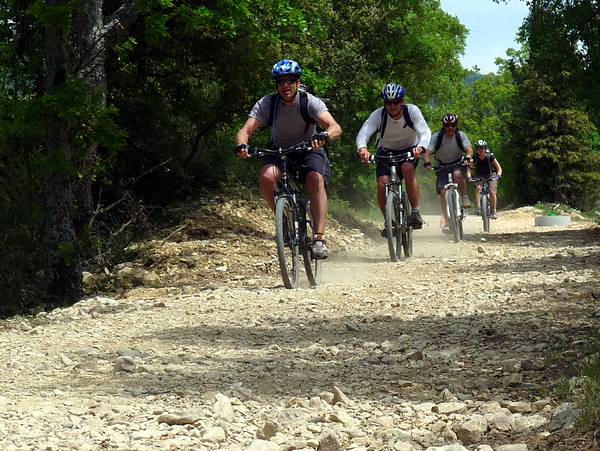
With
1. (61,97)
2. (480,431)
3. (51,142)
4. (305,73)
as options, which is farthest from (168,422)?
(305,73)

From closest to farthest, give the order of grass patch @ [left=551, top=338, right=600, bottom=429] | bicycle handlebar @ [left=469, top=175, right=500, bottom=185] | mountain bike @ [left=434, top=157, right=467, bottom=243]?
grass patch @ [left=551, top=338, right=600, bottom=429] < mountain bike @ [left=434, top=157, right=467, bottom=243] < bicycle handlebar @ [left=469, top=175, right=500, bottom=185]

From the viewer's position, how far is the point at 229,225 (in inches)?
651

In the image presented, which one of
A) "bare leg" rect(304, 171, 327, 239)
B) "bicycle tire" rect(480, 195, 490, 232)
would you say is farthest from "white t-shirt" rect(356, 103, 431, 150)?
"bicycle tire" rect(480, 195, 490, 232)

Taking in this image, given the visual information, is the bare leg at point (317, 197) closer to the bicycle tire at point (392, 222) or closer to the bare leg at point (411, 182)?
the bicycle tire at point (392, 222)

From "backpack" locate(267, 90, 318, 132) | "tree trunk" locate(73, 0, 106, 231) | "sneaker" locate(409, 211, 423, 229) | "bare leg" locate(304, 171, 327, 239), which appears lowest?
"sneaker" locate(409, 211, 423, 229)

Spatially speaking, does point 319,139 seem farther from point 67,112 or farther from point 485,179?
point 485,179

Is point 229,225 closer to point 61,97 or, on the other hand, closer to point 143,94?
point 143,94

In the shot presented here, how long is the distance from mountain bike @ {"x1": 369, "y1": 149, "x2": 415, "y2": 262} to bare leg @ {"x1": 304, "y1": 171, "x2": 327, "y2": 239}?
246 cm

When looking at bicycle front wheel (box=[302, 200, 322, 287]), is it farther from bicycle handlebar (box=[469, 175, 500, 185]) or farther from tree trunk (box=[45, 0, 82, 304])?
bicycle handlebar (box=[469, 175, 500, 185])

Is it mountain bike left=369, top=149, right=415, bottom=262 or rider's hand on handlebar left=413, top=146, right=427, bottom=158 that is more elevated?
rider's hand on handlebar left=413, top=146, right=427, bottom=158

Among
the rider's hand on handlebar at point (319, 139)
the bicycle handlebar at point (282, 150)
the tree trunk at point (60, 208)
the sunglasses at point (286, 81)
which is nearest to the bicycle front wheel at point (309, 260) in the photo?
the bicycle handlebar at point (282, 150)

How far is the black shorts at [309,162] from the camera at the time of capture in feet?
33.6

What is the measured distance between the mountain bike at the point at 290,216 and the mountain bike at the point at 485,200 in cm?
1118

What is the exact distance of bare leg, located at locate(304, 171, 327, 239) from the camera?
33.7ft
